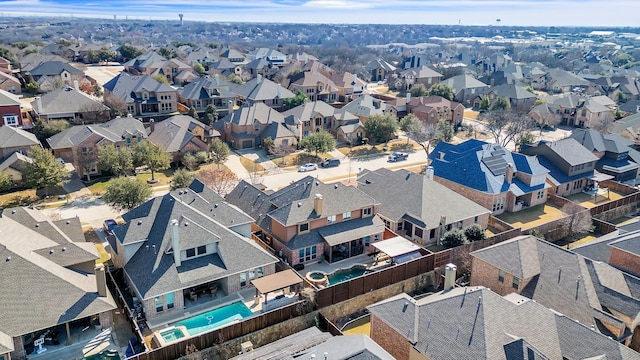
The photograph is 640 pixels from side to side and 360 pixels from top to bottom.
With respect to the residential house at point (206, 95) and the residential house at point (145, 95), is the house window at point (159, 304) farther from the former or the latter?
the residential house at point (206, 95)

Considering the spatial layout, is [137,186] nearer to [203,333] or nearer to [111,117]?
[203,333]

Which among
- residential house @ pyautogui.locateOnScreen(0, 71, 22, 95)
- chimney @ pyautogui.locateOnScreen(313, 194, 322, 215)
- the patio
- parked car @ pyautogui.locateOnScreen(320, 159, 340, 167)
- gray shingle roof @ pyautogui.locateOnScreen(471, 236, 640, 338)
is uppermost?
residential house @ pyautogui.locateOnScreen(0, 71, 22, 95)

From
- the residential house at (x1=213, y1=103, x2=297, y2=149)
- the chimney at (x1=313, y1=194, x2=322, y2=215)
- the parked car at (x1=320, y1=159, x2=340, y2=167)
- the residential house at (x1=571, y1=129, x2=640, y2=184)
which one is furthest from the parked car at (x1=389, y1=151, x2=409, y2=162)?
the chimney at (x1=313, y1=194, x2=322, y2=215)

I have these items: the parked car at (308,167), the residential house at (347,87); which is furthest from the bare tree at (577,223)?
→ the residential house at (347,87)

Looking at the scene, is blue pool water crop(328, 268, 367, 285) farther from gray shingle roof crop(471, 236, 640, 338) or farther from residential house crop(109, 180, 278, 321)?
gray shingle roof crop(471, 236, 640, 338)

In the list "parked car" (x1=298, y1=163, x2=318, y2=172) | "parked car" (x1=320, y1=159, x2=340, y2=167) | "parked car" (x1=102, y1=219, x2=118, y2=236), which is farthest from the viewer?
"parked car" (x1=320, y1=159, x2=340, y2=167)

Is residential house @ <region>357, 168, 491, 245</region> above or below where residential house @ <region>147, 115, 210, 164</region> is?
below
